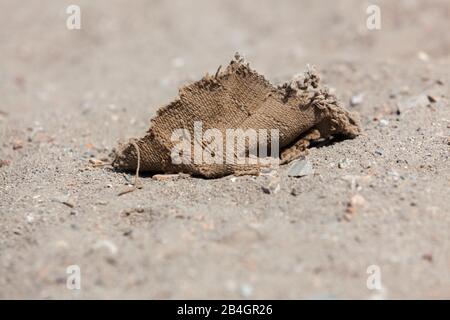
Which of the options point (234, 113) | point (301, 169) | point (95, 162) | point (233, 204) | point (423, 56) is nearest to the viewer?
point (233, 204)

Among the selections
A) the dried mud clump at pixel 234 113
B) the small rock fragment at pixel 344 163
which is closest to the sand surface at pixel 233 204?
the small rock fragment at pixel 344 163

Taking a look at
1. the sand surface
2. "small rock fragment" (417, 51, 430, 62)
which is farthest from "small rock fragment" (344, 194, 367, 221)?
"small rock fragment" (417, 51, 430, 62)

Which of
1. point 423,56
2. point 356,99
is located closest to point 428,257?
point 356,99

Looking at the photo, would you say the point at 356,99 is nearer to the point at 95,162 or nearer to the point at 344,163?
the point at 344,163

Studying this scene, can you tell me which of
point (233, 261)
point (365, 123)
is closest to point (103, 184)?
point (233, 261)

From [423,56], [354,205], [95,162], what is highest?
[423,56]

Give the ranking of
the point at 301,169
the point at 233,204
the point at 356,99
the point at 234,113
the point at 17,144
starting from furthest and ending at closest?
1. the point at 356,99
2. the point at 17,144
3. the point at 234,113
4. the point at 301,169
5. the point at 233,204
